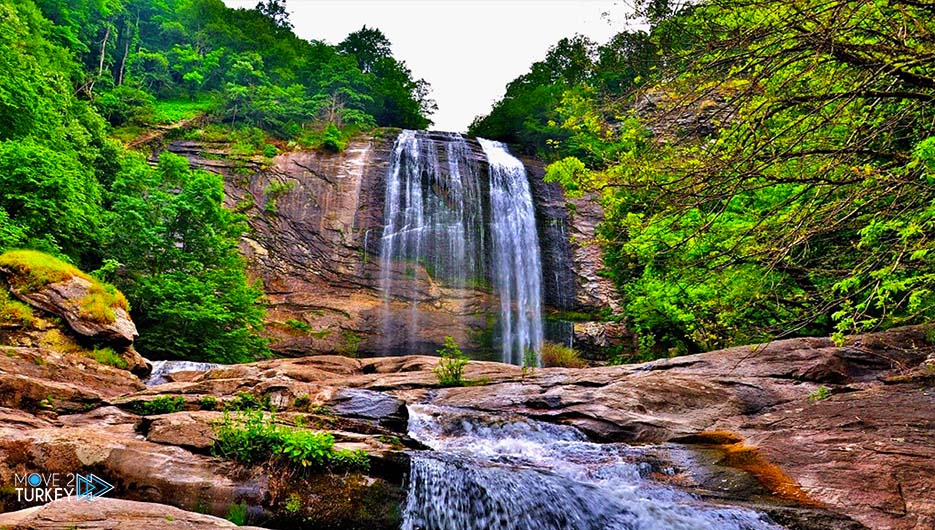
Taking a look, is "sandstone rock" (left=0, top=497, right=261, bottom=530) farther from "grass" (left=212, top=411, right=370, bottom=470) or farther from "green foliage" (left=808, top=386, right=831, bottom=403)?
"green foliage" (left=808, top=386, right=831, bottom=403)

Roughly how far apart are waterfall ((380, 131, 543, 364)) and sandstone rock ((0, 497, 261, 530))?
51.7ft

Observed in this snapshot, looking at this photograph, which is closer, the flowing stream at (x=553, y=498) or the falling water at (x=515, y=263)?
the flowing stream at (x=553, y=498)

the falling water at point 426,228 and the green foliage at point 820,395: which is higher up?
the falling water at point 426,228

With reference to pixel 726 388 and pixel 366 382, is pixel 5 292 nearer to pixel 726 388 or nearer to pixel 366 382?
pixel 366 382

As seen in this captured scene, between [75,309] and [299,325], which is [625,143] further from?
[299,325]

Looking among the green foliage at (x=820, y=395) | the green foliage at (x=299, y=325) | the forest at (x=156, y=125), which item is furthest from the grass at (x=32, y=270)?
the green foliage at (x=820, y=395)

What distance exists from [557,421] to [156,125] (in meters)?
22.2

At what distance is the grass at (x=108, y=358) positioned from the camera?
8734 mm

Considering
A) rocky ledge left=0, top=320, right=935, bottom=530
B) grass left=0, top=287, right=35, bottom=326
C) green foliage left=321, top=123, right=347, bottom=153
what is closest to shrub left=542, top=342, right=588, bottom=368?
rocky ledge left=0, top=320, right=935, bottom=530

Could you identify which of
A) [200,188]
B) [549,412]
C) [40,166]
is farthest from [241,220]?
[549,412]

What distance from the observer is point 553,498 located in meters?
4.53

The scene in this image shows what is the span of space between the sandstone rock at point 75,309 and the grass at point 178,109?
15371mm

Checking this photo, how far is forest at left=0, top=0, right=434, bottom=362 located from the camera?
12.0 m

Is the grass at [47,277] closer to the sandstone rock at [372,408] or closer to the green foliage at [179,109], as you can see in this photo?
the sandstone rock at [372,408]
